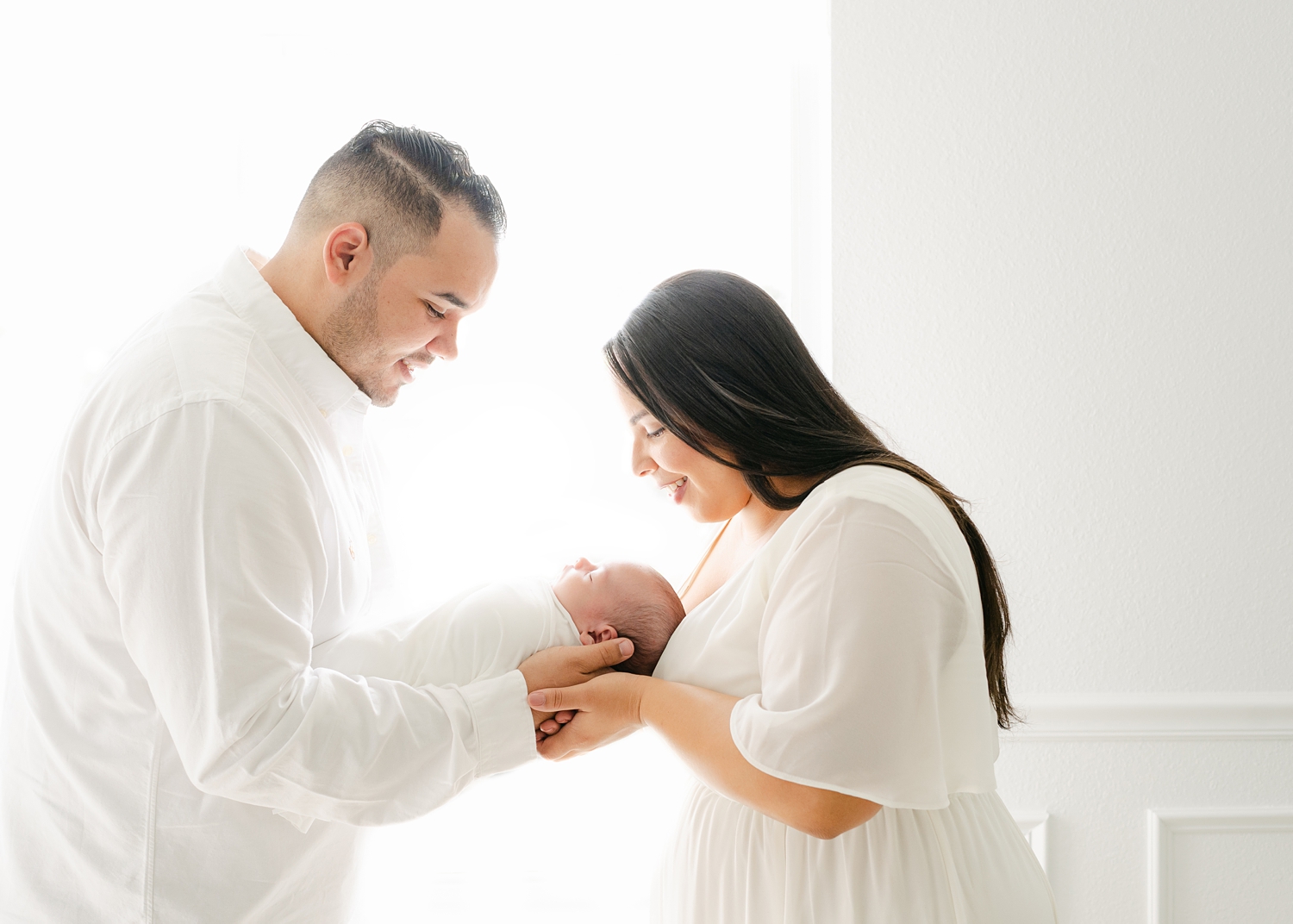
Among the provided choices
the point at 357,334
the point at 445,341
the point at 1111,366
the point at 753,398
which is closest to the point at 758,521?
the point at 753,398

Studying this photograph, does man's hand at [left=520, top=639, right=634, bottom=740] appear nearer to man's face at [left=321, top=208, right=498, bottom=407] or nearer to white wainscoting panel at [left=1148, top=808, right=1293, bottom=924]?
man's face at [left=321, top=208, right=498, bottom=407]

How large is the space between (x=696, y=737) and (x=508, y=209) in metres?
1.76

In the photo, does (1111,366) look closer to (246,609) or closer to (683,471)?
(683,471)

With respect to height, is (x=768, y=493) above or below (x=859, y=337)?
below

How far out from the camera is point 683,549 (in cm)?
261

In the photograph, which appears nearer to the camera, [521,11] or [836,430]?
[836,430]

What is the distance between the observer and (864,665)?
1200 mm

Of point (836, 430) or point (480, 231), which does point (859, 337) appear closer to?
point (836, 430)

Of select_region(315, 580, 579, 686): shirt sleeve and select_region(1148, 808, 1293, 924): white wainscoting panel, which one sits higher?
select_region(315, 580, 579, 686): shirt sleeve

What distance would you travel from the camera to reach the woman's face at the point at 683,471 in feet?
5.35

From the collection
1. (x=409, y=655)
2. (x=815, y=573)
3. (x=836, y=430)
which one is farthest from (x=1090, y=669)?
(x=409, y=655)

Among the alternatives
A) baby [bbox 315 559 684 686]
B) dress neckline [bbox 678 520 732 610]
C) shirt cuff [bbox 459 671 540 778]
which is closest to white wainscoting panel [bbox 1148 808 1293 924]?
dress neckline [bbox 678 520 732 610]

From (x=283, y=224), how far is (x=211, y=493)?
1.62 m

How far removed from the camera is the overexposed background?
2.56m
